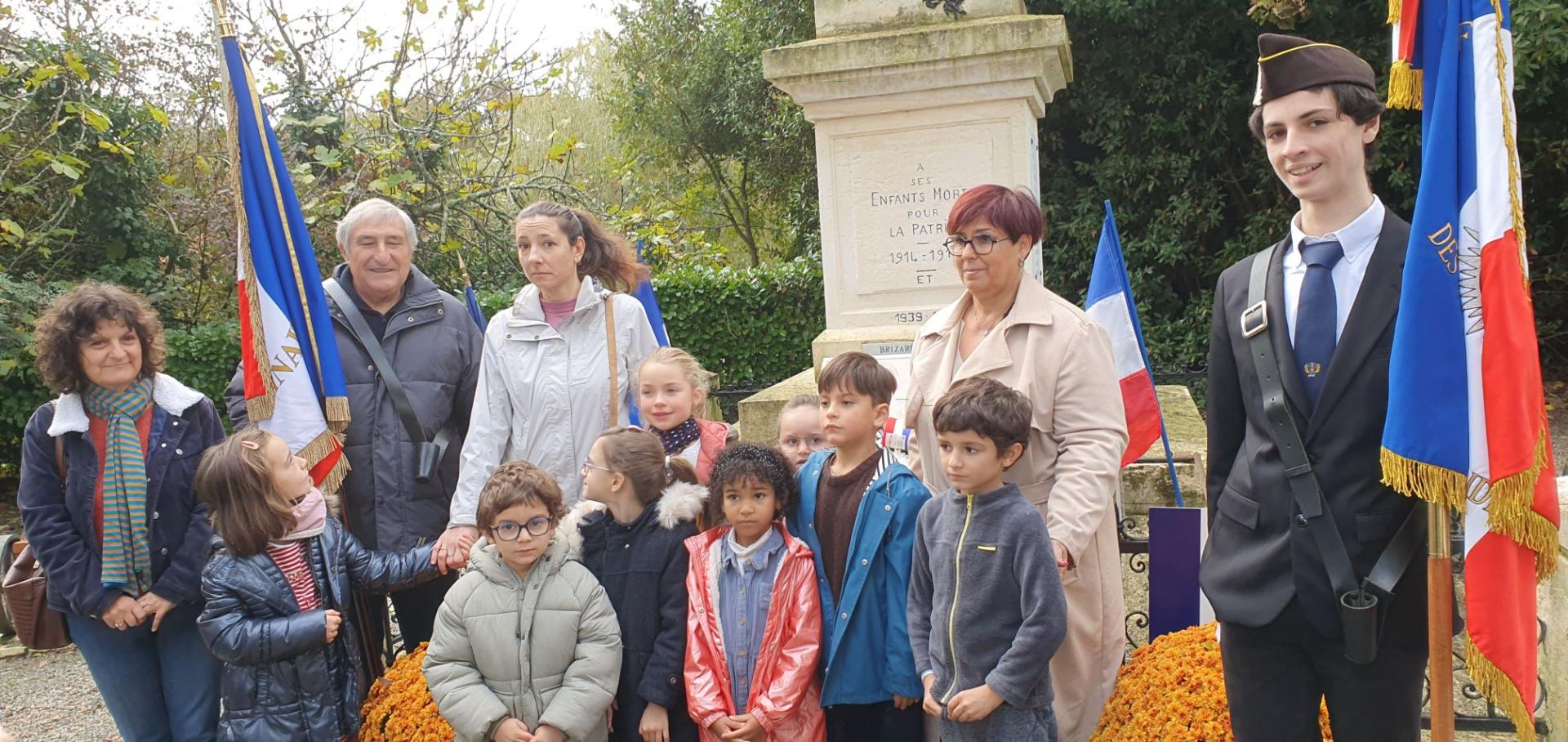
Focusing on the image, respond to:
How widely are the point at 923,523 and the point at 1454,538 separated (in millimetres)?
2292

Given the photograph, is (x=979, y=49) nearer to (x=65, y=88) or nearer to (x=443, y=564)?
(x=443, y=564)

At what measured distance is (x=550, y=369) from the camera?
12.1ft

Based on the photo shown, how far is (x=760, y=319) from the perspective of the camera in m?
9.77

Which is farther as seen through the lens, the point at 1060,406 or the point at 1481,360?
the point at 1060,406

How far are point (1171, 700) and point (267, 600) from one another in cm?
250

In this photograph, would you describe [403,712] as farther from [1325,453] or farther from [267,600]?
[1325,453]

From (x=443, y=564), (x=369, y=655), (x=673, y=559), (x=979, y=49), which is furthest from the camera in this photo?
(x=979, y=49)

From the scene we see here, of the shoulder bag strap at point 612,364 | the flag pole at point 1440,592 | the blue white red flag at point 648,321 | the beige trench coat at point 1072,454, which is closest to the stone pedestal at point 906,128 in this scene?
the blue white red flag at point 648,321

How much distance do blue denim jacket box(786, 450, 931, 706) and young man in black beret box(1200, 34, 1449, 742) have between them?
822mm

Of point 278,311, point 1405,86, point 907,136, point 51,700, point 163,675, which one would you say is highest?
point 907,136

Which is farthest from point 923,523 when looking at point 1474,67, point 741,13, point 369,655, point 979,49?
point 741,13

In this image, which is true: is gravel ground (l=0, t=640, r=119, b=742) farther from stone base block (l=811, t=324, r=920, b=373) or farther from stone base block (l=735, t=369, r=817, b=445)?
stone base block (l=811, t=324, r=920, b=373)

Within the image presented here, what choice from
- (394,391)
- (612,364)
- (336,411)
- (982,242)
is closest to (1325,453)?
(982,242)

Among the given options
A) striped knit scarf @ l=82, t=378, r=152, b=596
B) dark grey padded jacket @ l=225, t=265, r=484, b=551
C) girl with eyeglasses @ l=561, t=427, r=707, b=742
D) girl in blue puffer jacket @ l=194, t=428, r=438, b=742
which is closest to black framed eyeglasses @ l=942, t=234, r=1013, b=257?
girl with eyeglasses @ l=561, t=427, r=707, b=742
